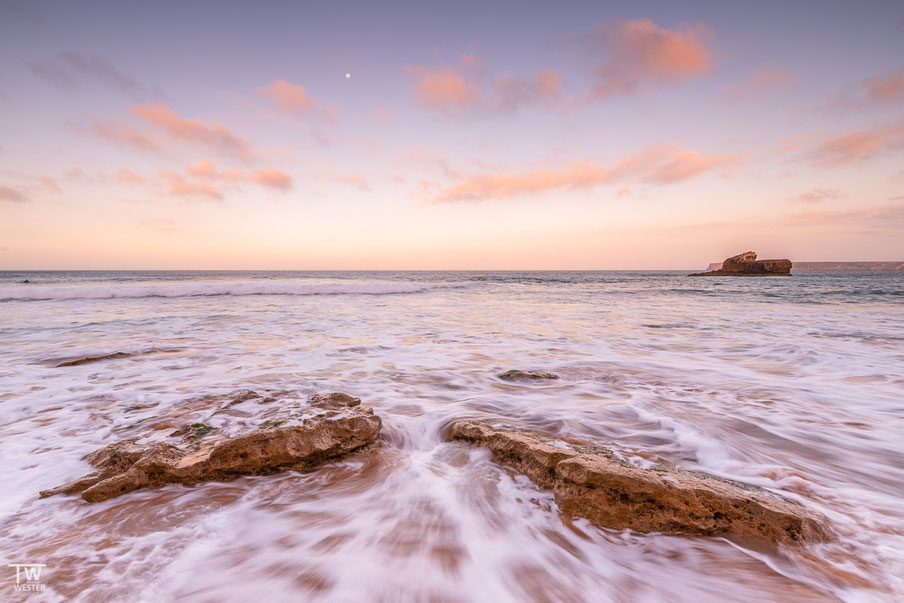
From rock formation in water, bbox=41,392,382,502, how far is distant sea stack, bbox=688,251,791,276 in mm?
80827

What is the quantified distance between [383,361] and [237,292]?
71.6 feet

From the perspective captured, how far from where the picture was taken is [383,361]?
20.2ft

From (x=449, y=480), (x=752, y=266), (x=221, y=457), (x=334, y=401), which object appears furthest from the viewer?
(x=752, y=266)

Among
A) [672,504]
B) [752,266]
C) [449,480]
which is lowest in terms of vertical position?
[449,480]

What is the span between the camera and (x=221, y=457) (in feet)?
8.30

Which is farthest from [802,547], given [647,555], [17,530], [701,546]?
[17,530]

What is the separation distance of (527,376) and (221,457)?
146 inches

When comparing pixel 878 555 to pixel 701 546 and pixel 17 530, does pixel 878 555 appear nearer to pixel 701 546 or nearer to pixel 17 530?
pixel 701 546

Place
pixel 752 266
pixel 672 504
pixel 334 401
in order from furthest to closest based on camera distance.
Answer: pixel 752 266
pixel 334 401
pixel 672 504

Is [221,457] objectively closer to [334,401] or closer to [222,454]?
[222,454]

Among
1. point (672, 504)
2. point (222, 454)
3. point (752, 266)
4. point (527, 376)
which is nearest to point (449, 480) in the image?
point (672, 504)

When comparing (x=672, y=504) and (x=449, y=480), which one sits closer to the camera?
(x=672, y=504)

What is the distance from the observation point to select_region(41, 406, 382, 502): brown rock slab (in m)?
2.35

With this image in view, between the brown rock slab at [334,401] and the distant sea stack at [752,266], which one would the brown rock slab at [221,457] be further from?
the distant sea stack at [752,266]
